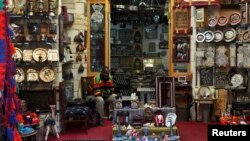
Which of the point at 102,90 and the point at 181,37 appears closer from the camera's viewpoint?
the point at 102,90

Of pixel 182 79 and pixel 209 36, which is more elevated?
pixel 209 36

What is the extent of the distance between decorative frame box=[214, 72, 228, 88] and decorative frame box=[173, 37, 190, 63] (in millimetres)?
1150

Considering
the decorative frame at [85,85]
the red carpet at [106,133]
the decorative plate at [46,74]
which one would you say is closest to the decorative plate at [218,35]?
the red carpet at [106,133]

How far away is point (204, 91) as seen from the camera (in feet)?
34.8

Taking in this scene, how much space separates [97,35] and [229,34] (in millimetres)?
3975

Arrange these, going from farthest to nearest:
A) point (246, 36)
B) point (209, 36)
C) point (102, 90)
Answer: point (102, 90)
point (209, 36)
point (246, 36)

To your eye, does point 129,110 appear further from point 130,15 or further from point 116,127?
point 130,15

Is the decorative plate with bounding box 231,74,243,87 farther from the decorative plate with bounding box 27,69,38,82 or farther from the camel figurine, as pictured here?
the decorative plate with bounding box 27,69,38,82

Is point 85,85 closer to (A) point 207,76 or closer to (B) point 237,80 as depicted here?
(A) point 207,76

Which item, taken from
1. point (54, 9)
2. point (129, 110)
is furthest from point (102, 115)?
point (54, 9)

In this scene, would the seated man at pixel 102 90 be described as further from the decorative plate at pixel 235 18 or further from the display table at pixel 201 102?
the decorative plate at pixel 235 18

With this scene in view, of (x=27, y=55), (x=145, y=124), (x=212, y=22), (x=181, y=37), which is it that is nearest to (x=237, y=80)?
(x=212, y=22)

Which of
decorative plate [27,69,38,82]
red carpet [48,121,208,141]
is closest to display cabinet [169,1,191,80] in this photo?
red carpet [48,121,208,141]

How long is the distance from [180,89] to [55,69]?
135 inches
